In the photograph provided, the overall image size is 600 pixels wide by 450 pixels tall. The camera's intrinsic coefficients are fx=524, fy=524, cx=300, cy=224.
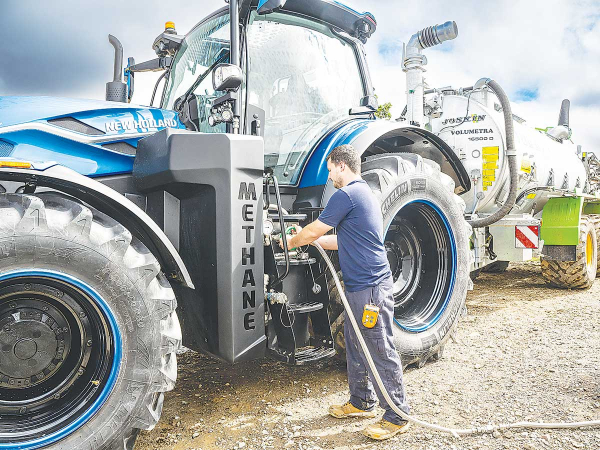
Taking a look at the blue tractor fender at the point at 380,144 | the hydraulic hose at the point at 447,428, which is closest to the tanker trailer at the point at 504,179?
the blue tractor fender at the point at 380,144

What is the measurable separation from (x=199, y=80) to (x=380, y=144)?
164 centimetres

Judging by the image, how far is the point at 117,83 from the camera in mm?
3953

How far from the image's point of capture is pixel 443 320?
4.13m

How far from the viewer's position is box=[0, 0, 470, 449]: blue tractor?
97.3 inches

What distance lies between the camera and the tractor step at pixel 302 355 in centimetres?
326

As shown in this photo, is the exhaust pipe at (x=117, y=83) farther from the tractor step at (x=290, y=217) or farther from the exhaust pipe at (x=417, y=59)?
the exhaust pipe at (x=417, y=59)

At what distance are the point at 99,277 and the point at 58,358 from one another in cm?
49

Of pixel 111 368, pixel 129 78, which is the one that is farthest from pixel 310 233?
pixel 129 78

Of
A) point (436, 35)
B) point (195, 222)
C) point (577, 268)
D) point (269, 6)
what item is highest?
point (436, 35)

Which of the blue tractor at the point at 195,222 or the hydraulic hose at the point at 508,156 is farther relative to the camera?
the hydraulic hose at the point at 508,156

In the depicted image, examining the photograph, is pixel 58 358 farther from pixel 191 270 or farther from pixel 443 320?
pixel 443 320

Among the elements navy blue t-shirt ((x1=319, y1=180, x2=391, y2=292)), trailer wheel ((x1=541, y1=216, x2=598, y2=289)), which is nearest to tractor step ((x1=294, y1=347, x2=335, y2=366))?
navy blue t-shirt ((x1=319, y1=180, x2=391, y2=292))

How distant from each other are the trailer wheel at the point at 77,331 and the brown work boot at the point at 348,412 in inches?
43.6

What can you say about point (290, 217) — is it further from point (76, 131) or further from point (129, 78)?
point (129, 78)
